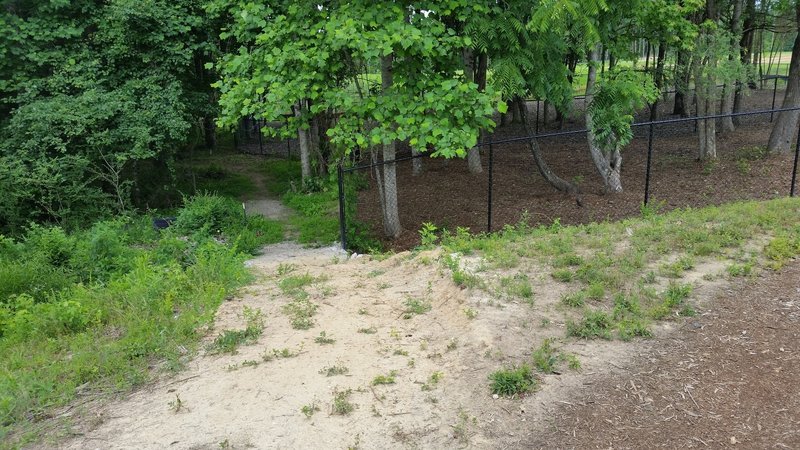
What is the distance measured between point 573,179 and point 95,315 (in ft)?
32.5

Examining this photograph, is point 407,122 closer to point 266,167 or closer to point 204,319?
point 204,319

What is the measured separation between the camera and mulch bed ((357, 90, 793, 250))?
11133mm

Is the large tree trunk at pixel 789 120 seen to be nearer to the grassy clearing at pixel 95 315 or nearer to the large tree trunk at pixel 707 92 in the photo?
the large tree trunk at pixel 707 92

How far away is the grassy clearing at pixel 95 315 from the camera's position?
15.3 ft

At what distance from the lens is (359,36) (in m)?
7.94

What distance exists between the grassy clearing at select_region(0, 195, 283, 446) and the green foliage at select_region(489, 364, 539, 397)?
84.7 inches

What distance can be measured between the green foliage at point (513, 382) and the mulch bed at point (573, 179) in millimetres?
6284

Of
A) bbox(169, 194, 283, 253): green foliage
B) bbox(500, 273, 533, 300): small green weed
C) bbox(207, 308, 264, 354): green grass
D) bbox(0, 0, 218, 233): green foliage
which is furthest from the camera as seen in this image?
bbox(0, 0, 218, 233): green foliage

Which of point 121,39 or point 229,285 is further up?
point 121,39

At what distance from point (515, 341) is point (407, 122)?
4.39 m

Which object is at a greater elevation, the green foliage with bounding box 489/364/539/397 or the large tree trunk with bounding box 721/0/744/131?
the large tree trunk with bounding box 721/0/744/131

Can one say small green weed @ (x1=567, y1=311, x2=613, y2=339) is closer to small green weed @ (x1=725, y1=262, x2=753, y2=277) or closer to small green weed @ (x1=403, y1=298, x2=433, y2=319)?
small green weed @ (x1=403, y1=298, x2=433, y2=319)

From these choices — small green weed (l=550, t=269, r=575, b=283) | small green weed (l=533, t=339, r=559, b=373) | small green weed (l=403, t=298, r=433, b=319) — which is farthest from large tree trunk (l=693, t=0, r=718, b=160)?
small green weed (l=533, t=339, r=559, b=373)

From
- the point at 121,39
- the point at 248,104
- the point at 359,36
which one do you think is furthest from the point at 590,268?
the point at 121,39
